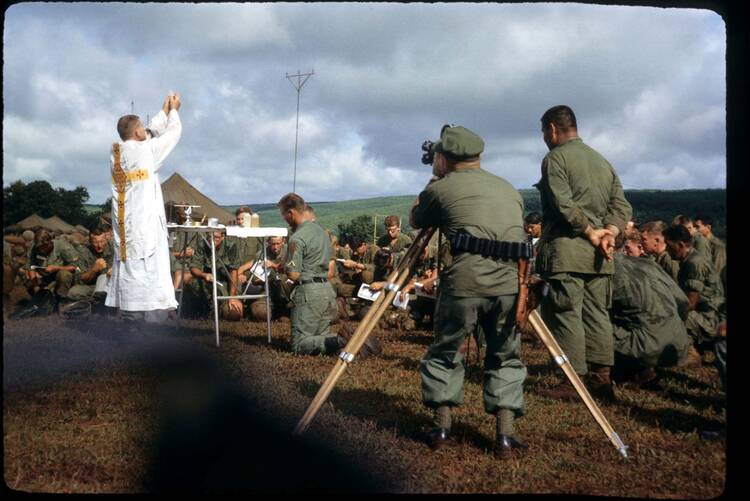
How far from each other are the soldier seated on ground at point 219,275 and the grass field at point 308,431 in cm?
397

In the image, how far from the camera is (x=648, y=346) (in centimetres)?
679

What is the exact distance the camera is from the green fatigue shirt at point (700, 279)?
26.3ft

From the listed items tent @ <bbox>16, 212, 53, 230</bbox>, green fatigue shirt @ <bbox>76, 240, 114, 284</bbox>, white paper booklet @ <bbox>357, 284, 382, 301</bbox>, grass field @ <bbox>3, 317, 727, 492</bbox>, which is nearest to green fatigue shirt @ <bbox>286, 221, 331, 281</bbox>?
grass field @ <bbox>3, 317, 727, 492</bbox>

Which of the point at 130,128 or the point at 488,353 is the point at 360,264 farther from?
the point at 488,353

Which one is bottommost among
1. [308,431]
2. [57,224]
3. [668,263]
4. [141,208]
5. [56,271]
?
[308,431]

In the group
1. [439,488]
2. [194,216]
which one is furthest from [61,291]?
[439,488]

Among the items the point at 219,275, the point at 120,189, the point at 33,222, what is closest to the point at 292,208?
the point at 120,189

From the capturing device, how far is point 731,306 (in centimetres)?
313

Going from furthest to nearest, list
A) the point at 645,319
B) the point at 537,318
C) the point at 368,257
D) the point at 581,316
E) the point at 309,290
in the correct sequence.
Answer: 1. the point at 368,257
2. the point at 309,290
3. the point at 645,319
4. the point at 581,316
5. the point at 537,318

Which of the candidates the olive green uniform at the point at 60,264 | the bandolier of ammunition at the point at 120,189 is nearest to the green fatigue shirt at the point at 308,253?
the bandolier of ammunition at the point at 120,189

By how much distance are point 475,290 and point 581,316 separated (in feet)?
7.19

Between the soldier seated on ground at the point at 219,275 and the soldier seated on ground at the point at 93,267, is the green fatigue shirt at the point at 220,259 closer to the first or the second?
the soldier seated on ground at the point at 219,275

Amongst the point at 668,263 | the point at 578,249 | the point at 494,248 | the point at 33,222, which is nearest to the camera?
the point at 494,248

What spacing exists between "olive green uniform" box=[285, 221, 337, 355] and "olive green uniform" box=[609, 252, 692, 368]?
3234 millimetres
